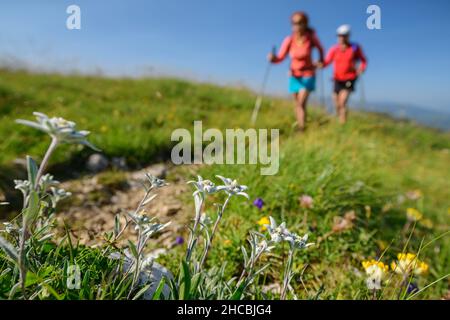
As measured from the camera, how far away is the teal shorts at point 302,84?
7094mm

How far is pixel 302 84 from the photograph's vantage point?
23.4 ft

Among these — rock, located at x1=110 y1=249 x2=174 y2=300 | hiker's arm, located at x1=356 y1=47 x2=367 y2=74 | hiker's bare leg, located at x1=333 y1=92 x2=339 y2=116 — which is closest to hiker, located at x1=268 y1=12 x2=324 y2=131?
hiker's arm, located at x1=356 y1=47 x2=367 y2=74

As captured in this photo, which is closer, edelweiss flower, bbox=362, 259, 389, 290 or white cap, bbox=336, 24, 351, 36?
edelweiss flower, bbox=362, 259, 389, 290

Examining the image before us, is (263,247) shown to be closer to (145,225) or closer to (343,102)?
(145,225)

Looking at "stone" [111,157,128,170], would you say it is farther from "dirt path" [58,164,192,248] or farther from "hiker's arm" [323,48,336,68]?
"hiker's arm" [323,48,336,68]

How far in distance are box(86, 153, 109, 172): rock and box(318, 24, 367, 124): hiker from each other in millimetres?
4841

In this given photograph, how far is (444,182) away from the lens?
294 inches

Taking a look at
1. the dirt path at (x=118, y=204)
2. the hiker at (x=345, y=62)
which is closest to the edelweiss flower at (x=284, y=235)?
the dirt path at (x=118, y=204)

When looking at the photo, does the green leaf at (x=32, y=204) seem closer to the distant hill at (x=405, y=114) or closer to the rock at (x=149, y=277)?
the rock at (x=149, y=277)

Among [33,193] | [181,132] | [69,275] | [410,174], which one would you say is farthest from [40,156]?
[410,174]

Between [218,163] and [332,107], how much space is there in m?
6.09

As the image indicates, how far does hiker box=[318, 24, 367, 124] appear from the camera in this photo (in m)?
7.75

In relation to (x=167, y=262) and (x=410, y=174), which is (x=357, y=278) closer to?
(x=167, y=262)

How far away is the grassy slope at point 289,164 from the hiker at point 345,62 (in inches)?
38.5
